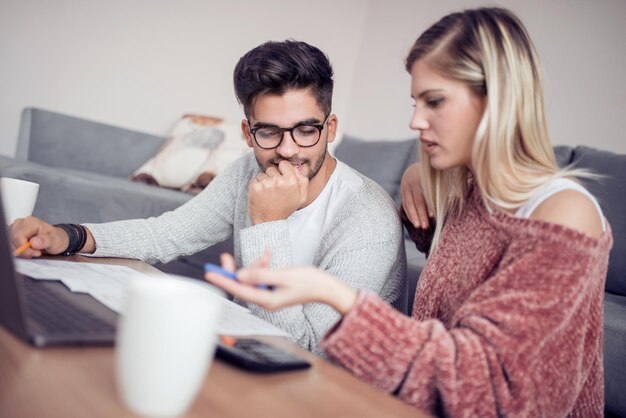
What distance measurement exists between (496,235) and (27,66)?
9.79 feet

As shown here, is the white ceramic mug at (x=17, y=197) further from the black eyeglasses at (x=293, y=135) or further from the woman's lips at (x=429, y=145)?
the woman's lips at (x=429, y=145)

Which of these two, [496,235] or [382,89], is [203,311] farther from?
[382,89]

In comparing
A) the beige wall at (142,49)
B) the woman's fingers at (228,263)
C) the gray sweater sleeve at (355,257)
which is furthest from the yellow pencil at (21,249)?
the beige wall at (142,49)

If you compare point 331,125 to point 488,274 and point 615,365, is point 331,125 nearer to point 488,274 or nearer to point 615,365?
point 488,274

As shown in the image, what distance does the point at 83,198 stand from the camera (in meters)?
2.38

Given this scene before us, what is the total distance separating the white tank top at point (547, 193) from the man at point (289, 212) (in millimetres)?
407

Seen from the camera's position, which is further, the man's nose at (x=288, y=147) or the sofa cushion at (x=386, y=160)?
the sofa cushion at (x=386, y=160)

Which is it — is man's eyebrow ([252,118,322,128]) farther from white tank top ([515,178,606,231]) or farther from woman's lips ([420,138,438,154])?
white tank top ([515,178,606,231])

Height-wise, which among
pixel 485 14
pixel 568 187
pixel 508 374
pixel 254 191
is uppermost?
pixel 485 14

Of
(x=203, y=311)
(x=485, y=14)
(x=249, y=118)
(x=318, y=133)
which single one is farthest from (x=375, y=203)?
(x=203, y=311)

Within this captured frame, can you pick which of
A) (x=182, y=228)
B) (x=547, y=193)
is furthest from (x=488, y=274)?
(x=182, y=228)

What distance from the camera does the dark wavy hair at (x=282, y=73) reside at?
135 cm

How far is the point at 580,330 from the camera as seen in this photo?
80cm

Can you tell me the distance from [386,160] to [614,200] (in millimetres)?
1227
